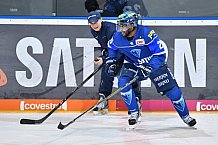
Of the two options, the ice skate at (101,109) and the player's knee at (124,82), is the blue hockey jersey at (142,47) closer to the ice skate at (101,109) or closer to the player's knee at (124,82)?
the player's knee at (124,82)

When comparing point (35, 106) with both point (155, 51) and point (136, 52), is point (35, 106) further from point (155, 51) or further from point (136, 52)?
point (155, 51)

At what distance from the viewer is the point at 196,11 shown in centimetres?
568

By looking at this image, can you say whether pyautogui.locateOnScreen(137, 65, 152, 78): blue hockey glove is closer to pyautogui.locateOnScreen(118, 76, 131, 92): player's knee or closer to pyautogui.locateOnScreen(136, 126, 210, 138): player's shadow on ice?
pyautogui.locateOnScreen(118, 76, 131, 92): player's knee

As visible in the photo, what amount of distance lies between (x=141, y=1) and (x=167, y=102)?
3.54 feet

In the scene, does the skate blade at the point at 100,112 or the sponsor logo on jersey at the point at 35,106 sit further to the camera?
the sponsor logo on jersey at the point at 35,106

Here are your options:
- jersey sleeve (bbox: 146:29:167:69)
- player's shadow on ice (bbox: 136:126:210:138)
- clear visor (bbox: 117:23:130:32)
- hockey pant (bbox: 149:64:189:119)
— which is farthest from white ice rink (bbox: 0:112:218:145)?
clear visor (bbox: 117:23:130:32)

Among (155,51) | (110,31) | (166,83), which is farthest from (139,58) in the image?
(110,31)

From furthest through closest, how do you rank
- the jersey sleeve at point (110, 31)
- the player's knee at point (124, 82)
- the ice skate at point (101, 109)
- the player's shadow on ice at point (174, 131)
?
the ice skate at point (101, 109) < the jersey sleeve at point (110, 31) < the player's knee at point (124, 82) < the player's shadow on ice at point (174, 131)

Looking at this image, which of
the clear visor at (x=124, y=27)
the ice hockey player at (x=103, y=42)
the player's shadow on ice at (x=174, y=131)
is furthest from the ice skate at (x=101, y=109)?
the clear visor at (x=124, y=27)

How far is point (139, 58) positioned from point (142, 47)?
10 centimetres

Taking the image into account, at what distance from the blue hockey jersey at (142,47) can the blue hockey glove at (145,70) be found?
30 mm

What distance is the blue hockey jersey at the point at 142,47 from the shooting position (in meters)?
4.25

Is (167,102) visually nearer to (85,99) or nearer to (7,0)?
(85,99)

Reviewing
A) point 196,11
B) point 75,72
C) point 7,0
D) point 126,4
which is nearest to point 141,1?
point 126,4
